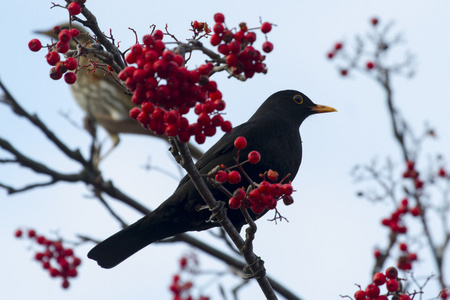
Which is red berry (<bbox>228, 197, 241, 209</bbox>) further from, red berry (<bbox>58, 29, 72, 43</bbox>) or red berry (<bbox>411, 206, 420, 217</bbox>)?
red berry (<bbox>411, 206, 420, 217</bbox>)

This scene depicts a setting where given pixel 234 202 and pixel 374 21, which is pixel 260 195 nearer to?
pixel 234 202

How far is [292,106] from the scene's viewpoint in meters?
4.56

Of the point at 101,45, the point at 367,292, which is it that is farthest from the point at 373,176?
the point at 101,45

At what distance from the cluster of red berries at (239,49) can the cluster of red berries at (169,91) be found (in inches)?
3.6

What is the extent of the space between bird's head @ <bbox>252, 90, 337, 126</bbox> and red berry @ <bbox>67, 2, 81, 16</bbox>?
231cm

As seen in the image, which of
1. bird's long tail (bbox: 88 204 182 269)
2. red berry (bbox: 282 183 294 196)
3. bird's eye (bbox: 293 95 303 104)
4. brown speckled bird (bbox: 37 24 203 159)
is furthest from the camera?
brown speckled bird (bbox: 37 24 203 159)

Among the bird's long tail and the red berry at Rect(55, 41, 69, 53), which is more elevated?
the bird's long tail

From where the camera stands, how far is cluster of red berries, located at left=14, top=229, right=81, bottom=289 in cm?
471

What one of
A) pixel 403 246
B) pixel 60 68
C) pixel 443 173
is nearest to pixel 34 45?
pixel 60 68

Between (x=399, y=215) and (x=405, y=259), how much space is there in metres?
0.90

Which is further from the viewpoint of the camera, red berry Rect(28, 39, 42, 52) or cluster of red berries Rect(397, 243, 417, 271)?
cluster of red berries Rect(397, 243, 417, 271)

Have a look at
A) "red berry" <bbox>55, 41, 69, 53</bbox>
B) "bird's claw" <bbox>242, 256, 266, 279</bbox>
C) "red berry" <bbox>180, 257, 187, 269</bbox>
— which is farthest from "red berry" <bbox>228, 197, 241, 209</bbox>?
"red berry" <bbox>180, 257, 187, 269</bbox>

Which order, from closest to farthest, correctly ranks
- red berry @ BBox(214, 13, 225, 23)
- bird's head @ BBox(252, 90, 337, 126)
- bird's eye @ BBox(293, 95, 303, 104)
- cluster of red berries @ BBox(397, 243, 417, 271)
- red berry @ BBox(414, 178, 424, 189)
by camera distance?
red berry @ BBox(214, 13, 225, 23) → cluster of red berries @ BBox(397, 243, 417, 271) → bird's head @ BBox(252, 90, 337, 126) → bird's eye @ BBox(293, 95, 303, 104) → red berry @ BBox(414, 178, 424, 189)

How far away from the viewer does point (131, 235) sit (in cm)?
395
